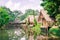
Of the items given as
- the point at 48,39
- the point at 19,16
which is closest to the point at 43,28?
the point at 48,39

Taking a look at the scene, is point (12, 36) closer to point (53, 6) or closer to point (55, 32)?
point (53, 6)

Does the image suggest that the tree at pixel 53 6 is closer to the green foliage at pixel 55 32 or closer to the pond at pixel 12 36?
the green foliage at pixel 55 32

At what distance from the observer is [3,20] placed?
60312mm

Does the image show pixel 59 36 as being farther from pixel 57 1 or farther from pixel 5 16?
pixel 5 16

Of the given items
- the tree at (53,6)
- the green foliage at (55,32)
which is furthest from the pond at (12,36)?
the tree at (53,6)

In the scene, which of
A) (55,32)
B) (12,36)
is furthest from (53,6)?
(12,36)

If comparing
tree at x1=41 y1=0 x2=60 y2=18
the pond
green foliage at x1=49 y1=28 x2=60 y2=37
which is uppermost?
tree at x1=41 y1=0 x2=60 y2=18

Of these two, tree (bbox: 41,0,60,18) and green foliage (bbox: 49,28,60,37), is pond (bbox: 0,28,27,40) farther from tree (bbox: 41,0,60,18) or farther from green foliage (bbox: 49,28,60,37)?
tree (bbox: 41,0,60,18)

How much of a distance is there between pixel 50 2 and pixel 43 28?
4.24m

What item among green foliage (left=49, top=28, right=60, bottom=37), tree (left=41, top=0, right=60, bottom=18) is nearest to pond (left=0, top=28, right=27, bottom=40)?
green foliage (left=49, top=28, right=60, bottom=37)

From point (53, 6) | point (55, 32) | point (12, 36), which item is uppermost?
point (53, 6)

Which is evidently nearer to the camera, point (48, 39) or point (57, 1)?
point (48, 39)

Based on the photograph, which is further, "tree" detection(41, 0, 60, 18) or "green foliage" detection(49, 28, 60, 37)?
"tree" detection(41, 0, 60, 18)

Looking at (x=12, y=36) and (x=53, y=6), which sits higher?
(x=53, y=6)
